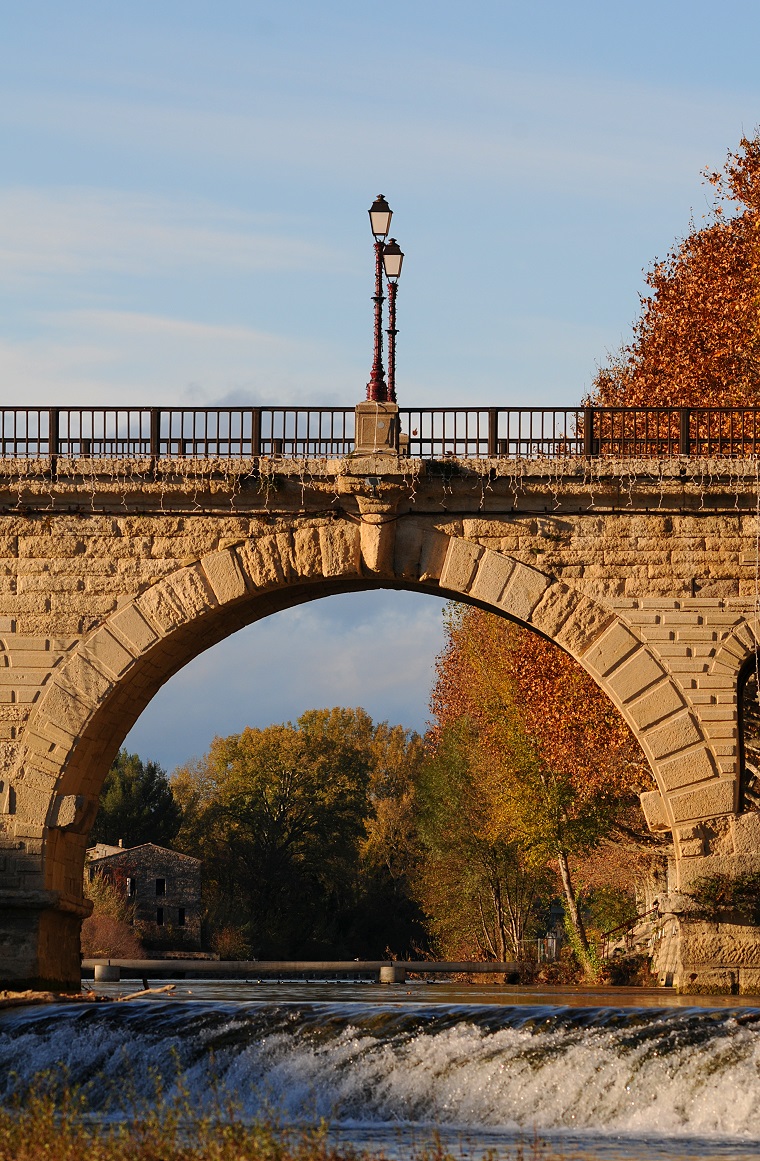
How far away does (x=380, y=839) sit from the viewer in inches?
2611

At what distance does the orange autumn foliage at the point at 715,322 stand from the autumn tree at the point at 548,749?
4.89 metres

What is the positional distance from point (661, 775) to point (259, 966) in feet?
74.5

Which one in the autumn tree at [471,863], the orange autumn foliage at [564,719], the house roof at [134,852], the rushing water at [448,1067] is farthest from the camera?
the house roof at [134,852]

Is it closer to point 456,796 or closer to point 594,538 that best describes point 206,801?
point 456,796

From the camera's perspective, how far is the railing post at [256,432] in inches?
745

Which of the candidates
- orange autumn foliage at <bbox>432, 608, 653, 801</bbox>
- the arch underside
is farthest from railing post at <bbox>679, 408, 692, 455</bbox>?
orange autumn foliage at <bbox>432, 608, 653, 801</bbox>

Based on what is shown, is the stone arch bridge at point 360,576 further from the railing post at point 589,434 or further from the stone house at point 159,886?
the stone house at point 159,886

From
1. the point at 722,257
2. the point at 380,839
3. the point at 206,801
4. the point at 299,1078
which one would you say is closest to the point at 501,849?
the point at 722,257

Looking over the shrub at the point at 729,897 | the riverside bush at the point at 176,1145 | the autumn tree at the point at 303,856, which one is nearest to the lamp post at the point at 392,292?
the shrub at the point at 729,897

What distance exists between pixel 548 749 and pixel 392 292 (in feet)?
41.7

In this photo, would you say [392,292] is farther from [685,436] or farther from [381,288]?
[685,436]

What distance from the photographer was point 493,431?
18875 millimetres

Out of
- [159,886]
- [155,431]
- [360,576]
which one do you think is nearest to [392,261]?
[155,431]

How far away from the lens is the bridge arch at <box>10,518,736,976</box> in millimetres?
18172
